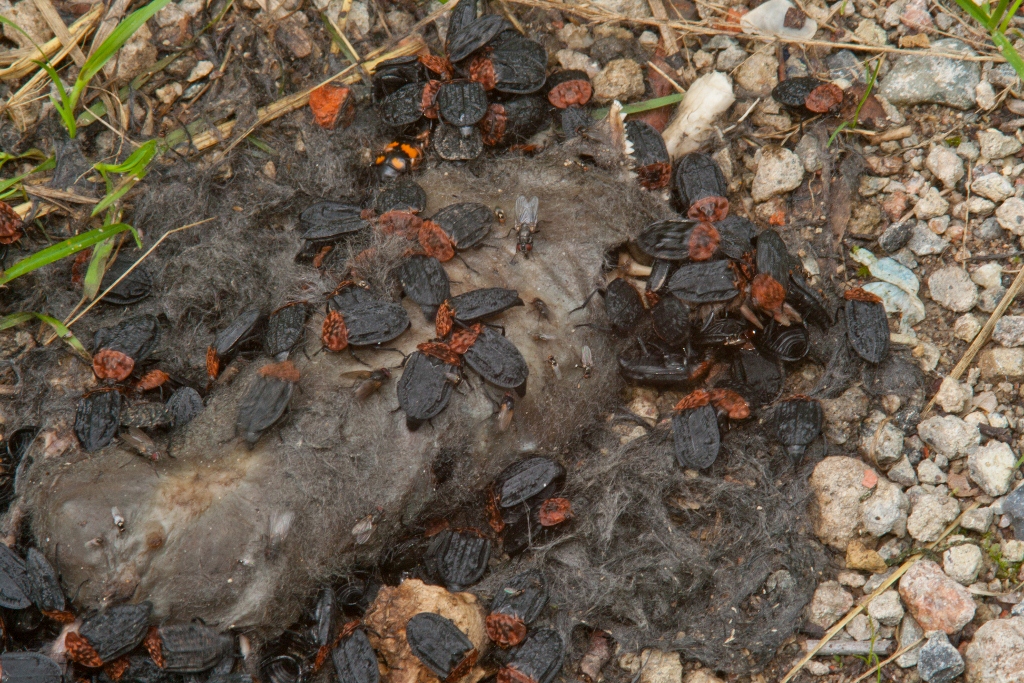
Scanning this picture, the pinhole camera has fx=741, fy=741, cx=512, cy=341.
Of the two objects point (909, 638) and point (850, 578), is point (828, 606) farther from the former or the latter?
point (909, 638)

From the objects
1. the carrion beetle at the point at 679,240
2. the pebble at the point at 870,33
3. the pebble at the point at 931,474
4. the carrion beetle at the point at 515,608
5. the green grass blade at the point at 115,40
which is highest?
the green grass blade at the point at 115,40

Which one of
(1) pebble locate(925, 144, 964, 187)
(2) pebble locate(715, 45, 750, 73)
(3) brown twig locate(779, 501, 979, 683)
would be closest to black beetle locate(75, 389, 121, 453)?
(3) brown twig locate(779, 501, 979, 683)

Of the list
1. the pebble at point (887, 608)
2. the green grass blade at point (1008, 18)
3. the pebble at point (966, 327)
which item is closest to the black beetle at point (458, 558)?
the pebble at point (887, 608)

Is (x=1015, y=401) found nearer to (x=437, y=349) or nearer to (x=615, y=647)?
(x=615, y=647)

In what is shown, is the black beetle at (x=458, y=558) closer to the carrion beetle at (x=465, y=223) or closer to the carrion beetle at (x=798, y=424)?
the carrion beetle at (x=465, y=223)

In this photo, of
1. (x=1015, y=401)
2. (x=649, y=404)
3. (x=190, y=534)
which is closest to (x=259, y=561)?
(x=190, y=534)

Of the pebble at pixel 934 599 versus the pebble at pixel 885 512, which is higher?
the pebble at pixel 885 512
